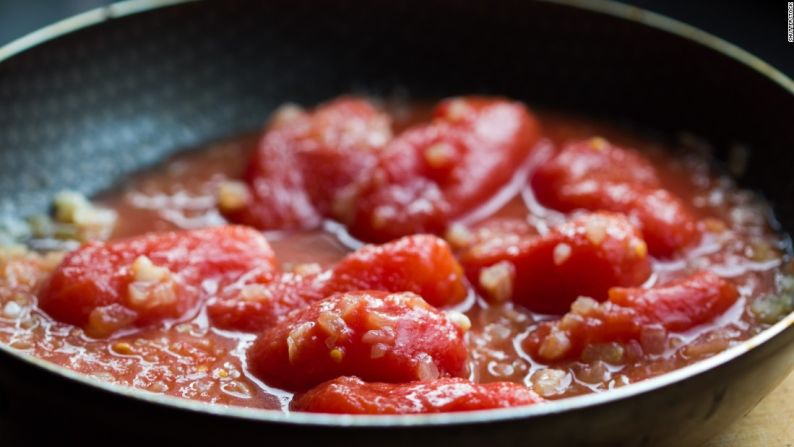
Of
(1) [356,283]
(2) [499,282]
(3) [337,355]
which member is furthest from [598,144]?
(3) [337,355]

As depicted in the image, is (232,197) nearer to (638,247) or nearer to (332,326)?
(332,326)

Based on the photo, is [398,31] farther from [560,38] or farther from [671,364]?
[671,364]

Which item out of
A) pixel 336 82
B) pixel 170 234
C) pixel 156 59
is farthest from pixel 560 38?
pixel 170 234

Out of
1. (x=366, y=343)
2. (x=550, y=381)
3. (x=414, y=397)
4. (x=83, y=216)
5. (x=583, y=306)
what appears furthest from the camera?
(x=83, y=216)

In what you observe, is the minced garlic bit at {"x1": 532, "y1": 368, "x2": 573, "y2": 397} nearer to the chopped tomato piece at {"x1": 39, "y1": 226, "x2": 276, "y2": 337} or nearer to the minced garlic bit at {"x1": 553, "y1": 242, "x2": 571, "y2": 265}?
the minced garlic bit at {"x1": 553, "y1": 242, "x2": 571, "y2": 265}

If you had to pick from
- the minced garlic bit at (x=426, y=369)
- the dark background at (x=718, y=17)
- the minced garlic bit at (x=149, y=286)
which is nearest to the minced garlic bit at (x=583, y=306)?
the minced garlic bit at (x=426, y=369)

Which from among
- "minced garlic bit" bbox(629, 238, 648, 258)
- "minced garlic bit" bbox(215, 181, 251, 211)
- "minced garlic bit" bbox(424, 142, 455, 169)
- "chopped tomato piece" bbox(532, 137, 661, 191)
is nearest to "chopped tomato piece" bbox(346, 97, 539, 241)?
Result: "minced garlic bit" bbox(424, 142, 455, 169)

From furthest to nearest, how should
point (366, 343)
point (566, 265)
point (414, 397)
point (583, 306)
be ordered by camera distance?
point (566, 265), point (583, 306), point (366, 343), point (414, 397)
